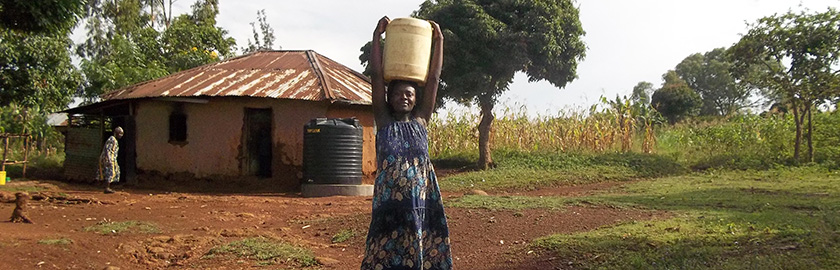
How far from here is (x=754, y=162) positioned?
51.9 ft

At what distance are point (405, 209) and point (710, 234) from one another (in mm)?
3322

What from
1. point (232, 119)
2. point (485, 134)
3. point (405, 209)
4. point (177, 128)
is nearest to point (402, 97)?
point (405, 209)

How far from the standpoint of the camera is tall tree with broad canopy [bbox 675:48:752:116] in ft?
141

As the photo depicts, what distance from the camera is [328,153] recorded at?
12305mm

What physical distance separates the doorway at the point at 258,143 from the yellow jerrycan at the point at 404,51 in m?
10.5

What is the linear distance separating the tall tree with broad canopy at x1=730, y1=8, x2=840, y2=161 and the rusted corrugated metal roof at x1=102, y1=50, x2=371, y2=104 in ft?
30.0

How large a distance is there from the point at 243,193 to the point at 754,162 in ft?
37.5

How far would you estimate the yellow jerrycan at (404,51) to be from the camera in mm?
4062

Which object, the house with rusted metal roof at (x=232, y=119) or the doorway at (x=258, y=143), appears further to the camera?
the doorway at (x=258, y=143)

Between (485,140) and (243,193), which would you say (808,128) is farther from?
(243,193)

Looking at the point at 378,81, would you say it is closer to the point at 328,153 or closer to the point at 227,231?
the point at 227,231

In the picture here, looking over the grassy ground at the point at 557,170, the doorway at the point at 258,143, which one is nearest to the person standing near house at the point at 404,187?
the grassy ground at the point at 557,170

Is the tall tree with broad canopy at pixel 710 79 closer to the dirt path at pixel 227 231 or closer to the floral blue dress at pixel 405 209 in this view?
the dirt path at pixel 227 231

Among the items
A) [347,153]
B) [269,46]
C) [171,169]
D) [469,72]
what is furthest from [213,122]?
[269,46]
